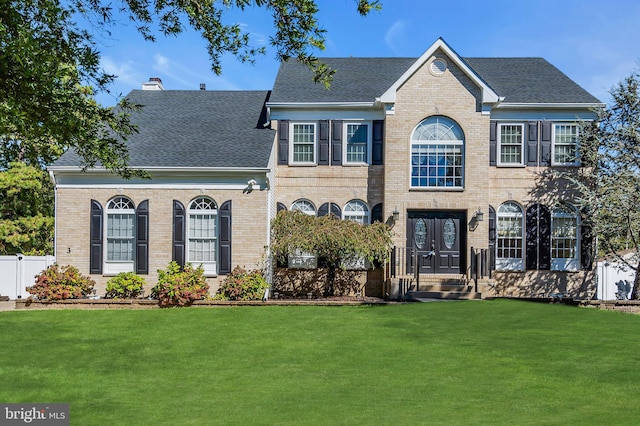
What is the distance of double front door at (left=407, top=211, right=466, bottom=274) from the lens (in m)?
20.6

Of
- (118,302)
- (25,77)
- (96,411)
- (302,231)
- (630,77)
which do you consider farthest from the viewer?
(630,77)

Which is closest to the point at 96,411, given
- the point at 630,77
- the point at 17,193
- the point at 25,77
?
the point at 25,77

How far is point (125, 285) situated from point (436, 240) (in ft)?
33.3

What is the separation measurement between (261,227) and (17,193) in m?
13.5

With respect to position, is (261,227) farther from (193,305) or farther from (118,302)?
(118,302)

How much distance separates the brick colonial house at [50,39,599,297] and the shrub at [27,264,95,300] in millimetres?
730

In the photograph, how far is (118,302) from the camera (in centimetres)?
1730

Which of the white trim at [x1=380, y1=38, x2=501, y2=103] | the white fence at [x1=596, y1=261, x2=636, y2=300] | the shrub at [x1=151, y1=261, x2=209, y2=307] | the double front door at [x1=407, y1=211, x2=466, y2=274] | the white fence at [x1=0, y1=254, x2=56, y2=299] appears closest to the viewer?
the shrub at [x1=151, y1=261, x2=209, y2=307]

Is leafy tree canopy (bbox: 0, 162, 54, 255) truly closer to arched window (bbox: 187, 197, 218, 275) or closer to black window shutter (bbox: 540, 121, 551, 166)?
arched window (bbox: 187, 197, 218, 275)

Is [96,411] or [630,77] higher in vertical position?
[630,77]

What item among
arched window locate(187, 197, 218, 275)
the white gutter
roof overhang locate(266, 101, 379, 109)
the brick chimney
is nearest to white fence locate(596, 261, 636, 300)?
roof overhang locate(266, 101, 379, 109)

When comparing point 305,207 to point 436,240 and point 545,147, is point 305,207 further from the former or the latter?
point 545,147

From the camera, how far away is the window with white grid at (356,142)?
70.0ft

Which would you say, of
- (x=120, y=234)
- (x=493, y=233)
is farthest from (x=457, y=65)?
(x=120, y=234)
